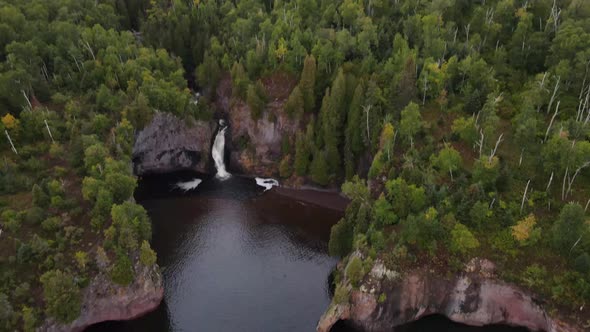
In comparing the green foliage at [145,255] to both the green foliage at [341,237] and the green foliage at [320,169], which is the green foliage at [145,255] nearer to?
the green foliage at [341,237]

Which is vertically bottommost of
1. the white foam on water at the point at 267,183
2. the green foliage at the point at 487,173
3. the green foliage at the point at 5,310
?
the white foam on water at the point at 267,183

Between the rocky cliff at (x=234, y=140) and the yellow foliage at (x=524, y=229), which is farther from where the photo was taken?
the rocky cliff at (x=234, y=140)

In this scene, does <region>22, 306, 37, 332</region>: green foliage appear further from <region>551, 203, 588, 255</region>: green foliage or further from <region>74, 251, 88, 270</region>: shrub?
<region>551, 203, 588, 255</region>: green foliage

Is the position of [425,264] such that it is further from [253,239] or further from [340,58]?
[340,58]

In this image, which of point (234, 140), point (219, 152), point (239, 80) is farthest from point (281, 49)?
point (219, 152)

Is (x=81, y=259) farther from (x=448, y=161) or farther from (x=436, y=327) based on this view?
(x=448, y=161)

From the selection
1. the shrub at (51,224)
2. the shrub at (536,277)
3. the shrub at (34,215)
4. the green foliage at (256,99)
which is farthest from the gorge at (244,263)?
the shrub at (34,215)

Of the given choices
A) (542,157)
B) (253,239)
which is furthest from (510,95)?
(253,239)
